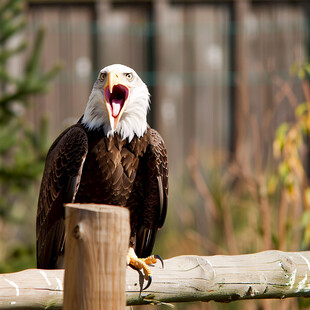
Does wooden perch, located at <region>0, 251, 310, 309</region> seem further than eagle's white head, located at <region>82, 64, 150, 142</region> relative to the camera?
No

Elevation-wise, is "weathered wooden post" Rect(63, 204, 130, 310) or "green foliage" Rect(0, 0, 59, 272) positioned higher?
"green foliage" Rect(0, 0, 59, 272)

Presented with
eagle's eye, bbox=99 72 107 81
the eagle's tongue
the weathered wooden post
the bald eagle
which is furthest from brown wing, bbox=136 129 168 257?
the weathered wooden post

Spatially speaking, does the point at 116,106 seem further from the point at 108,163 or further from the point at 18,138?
the point at 18,138

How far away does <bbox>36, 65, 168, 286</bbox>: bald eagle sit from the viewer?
319cm

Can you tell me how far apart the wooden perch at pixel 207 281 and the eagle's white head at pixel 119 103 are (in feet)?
2.59

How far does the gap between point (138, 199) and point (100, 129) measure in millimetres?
428

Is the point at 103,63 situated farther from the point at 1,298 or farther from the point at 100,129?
the point at 1,298

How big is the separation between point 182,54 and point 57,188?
332 centimetres

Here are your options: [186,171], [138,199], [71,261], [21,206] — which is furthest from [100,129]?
[21,206]

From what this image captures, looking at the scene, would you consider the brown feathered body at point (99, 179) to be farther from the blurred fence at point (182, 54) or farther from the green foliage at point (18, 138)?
the blurred fence at point (182, 54)

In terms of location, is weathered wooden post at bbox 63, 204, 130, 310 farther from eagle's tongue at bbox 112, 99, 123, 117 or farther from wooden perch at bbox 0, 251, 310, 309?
eagle's tongue at bbox 112, 99, 123, 117

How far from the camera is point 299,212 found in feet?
17.0

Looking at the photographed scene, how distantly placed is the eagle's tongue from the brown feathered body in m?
0.15

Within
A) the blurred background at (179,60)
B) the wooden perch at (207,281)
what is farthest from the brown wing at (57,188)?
the blurred background at (179,60)
